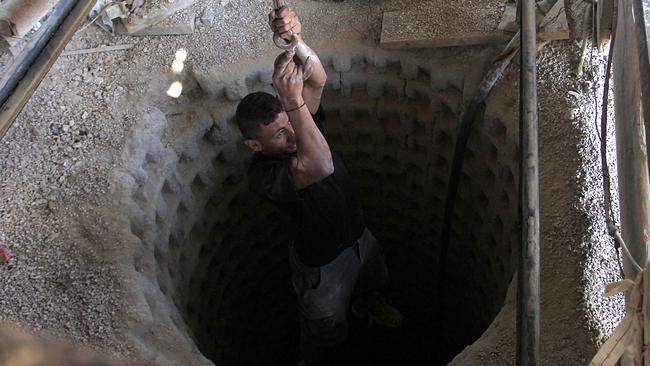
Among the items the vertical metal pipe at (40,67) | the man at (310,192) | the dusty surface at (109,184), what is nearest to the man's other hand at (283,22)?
the man at (310,192)

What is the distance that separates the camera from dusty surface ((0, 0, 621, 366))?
2500 millimetres

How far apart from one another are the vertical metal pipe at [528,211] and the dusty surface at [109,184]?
1.44ft

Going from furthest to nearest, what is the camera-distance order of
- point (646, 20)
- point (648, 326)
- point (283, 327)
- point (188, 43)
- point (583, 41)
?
1. point (283, 327)
2. point (188, 43)
3. point (583, 41)
4. point (646, 20)
5. point (648, 326)

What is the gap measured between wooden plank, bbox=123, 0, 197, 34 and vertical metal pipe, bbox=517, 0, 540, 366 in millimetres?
1978

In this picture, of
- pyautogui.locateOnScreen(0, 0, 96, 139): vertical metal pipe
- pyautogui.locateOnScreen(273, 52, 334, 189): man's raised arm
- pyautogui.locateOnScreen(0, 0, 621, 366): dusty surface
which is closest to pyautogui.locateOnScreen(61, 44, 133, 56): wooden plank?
pyautogui.locateOnScreen(0, 0, 621, 366): dusty surface

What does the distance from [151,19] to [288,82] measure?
1379 millimetres

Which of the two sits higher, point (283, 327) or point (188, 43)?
point (188, 43)

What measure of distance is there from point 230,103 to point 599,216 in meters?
2.00

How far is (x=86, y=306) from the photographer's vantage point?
2.63 m

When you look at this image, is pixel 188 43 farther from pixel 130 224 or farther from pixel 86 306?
pixel 86 306

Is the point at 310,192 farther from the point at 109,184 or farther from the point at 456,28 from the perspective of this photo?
the point at 456,28

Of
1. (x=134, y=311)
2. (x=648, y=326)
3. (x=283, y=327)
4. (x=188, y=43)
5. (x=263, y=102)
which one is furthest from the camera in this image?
(x=283, y=327)

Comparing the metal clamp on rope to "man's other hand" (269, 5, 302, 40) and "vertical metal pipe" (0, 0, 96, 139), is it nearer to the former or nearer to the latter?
"man's other hand" (269, 5, 302, 40)

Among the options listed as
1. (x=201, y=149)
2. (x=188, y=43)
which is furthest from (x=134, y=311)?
(x=188, y=43)
